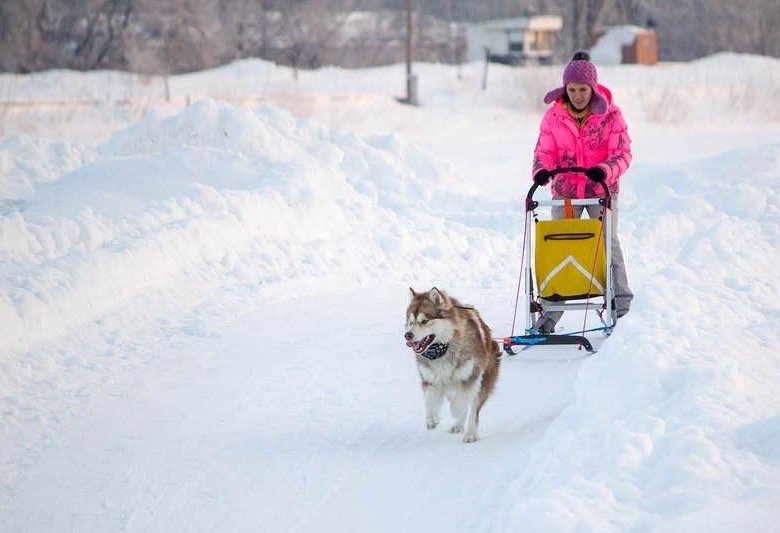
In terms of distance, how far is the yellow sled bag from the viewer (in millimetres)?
7762

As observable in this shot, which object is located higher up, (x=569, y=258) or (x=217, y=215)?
(x=569, y=258)

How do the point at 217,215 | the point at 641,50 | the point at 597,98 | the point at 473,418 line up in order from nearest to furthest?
the point at 473,418, the point at 597,98, the point at 217,215, the point at 641,50

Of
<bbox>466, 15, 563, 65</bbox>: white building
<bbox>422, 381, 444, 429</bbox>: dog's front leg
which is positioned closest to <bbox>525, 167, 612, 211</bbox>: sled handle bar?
<bbox>422, 381, 444, 429</bbox>: dog's front leg

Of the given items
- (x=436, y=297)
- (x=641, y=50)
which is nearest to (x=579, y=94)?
(x=436, y=297)

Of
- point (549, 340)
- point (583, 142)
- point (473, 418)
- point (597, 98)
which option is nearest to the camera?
point (473, 418)

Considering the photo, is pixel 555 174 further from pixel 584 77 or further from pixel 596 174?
pixel 584 77

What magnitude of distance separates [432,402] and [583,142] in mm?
2658

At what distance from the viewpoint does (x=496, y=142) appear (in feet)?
102

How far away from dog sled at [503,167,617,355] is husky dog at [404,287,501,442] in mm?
1316

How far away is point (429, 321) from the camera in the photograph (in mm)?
6531

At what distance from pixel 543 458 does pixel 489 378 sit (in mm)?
1502

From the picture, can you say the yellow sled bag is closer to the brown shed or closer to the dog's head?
the dog's head

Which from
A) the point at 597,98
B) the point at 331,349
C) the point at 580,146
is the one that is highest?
the point at 597,98

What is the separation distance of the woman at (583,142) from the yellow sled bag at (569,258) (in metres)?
0.23
